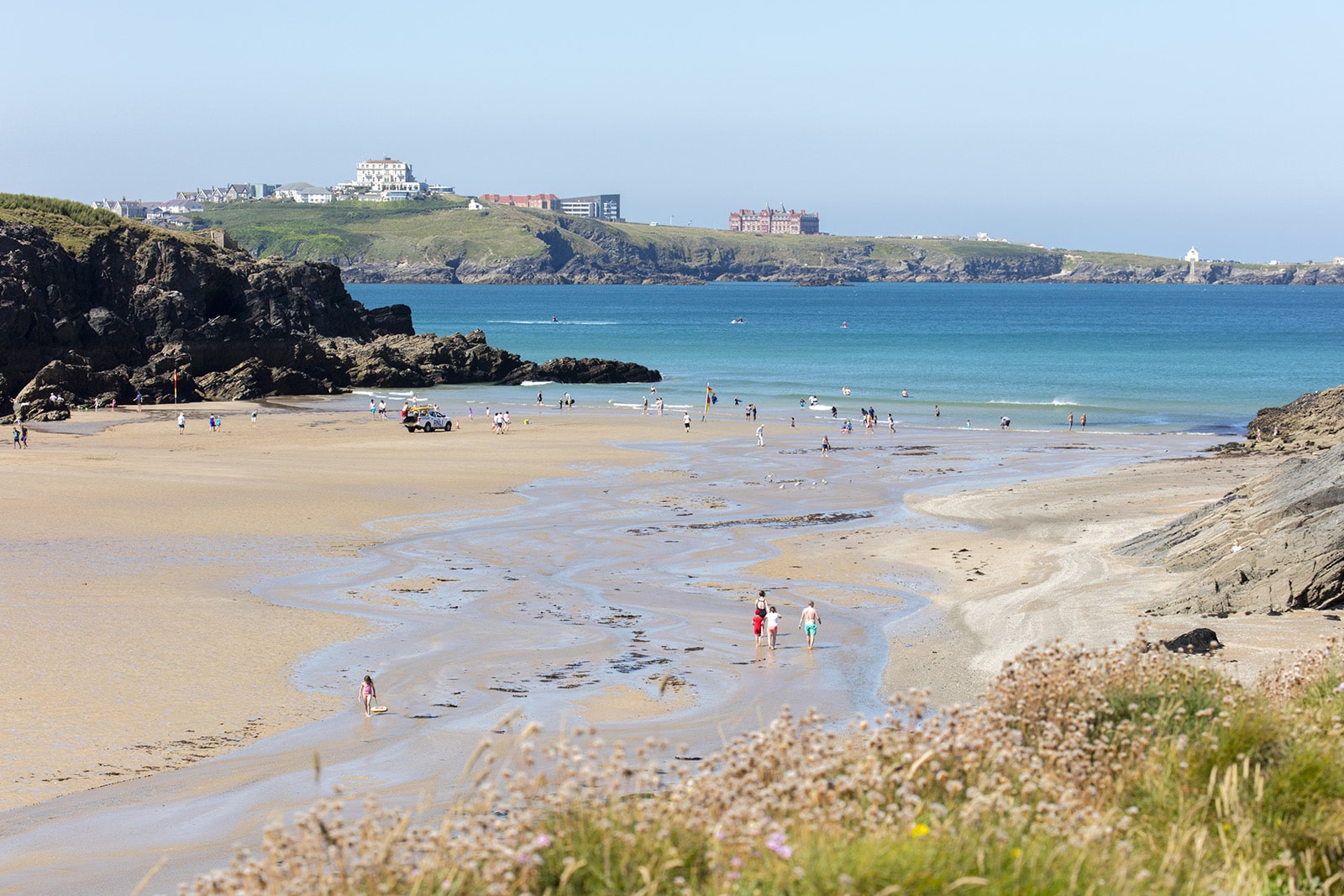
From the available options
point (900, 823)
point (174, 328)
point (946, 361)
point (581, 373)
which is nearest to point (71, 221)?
point (174, 328)

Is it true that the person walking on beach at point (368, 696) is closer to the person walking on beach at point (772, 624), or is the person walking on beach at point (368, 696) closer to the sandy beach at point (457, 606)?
the sandy beach at point (457, 606)

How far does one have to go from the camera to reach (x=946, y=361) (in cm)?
9569

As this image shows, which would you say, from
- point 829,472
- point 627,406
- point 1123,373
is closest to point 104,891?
point 829,472

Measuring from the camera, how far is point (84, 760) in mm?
13164

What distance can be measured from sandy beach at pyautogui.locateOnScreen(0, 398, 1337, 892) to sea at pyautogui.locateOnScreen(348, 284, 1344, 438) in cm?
2290

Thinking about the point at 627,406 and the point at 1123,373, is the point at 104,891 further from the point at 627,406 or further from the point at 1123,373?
the point at 1123,373

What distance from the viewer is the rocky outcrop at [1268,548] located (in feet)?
57.1

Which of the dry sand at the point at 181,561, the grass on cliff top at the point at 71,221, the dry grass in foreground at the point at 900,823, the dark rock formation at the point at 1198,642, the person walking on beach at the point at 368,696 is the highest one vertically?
the grass on cliff top at the point at 71,221

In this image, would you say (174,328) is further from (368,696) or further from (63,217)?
(368,696)

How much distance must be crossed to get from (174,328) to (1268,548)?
61.5m

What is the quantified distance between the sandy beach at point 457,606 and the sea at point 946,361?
2290 cm

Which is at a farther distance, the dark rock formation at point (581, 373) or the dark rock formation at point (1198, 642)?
the dark rock formation at point (581, 373)

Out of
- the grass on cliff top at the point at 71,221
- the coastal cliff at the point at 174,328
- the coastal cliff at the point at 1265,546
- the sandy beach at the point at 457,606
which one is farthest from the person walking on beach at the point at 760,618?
the grass on cliff top at the point at 71,221

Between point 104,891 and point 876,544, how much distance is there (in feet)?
63.4
